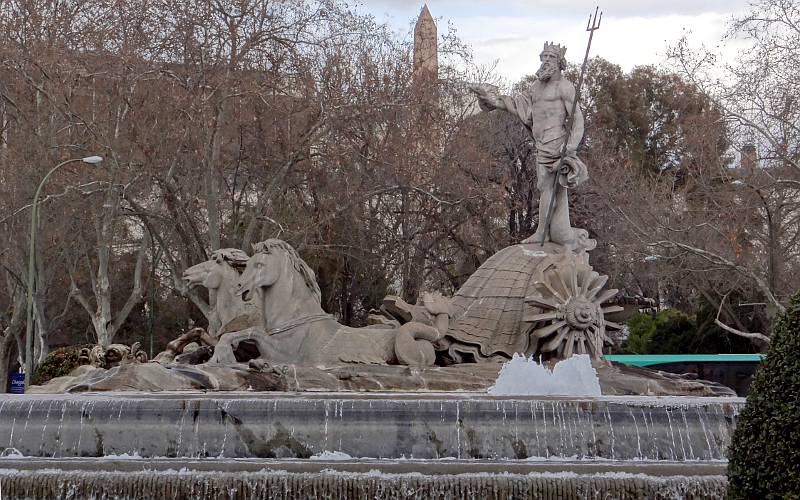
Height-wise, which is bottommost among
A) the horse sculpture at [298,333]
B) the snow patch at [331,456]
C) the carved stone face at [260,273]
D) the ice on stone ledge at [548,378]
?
the snow patch at [331,456]

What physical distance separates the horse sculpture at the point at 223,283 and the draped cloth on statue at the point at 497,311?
8.19ft

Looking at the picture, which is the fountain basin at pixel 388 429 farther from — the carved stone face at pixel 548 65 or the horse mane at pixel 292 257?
the carved stone face at pixel 548 65

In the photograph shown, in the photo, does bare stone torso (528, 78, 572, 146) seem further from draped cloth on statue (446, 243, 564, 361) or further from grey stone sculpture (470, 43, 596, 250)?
draped cloth on statue (446, 243, 564, 361)

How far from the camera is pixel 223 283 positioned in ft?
46.5

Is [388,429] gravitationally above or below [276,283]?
below

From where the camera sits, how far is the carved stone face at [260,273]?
13.5m

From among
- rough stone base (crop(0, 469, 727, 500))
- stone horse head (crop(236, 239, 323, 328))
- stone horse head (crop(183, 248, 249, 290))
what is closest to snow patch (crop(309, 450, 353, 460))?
rough stone base (crop(0, 469, 727, 500))

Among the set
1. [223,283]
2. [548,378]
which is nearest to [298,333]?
[223,283]

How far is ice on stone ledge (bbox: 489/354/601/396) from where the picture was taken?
12.5 meters

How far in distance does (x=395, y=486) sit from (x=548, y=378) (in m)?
4.19

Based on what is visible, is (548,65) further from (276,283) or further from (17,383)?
(17,383)

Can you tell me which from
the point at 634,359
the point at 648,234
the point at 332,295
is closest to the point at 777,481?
the point at 634,359

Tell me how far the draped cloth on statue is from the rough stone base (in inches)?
175

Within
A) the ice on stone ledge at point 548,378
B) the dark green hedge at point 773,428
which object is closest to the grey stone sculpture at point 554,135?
the ice on stone ledge at point 548,378
